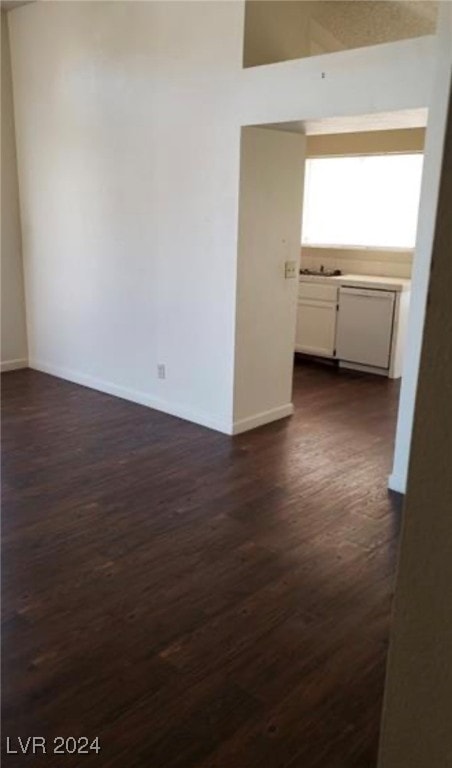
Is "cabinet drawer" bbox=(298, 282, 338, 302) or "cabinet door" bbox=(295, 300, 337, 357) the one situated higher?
"cabinet drawer" bbox=(298, 282, 338, 302)

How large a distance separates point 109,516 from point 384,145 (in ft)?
15.3

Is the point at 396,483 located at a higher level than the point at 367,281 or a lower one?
lower

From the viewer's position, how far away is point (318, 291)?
618 cm

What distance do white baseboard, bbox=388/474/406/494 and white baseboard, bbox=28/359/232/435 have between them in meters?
1.21

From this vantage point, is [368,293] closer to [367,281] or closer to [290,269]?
[367,281]

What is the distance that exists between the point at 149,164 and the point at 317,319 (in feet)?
8.44

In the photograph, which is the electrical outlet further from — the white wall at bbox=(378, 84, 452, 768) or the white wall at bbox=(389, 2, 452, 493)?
the white wall at bbox=(378, 84, 452, 768)

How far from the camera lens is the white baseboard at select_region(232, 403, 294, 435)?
4312 millimetres

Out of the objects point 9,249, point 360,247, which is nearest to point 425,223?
point 360,247

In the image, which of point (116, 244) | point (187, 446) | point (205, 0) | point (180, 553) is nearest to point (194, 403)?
point (187, 446)

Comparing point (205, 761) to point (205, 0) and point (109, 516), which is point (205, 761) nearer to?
point (109, 516)

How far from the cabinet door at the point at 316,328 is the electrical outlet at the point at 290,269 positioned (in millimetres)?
1758

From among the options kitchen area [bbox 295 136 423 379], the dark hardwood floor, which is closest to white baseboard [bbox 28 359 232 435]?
the dark hardwood floor

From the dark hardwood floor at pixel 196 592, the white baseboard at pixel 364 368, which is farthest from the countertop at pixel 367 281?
the dark hardwood floor at pixel 196 592
